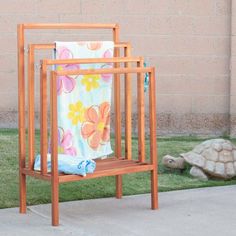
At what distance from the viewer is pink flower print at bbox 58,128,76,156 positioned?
19.8ft

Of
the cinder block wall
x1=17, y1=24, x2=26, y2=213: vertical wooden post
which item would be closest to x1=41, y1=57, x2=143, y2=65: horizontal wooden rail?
x1=17, y1=24, x2=26, y2=213: vertical wooden post

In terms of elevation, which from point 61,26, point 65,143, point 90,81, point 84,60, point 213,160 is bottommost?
point 213,160

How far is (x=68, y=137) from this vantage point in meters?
6.06

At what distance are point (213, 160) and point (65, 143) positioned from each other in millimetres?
1953

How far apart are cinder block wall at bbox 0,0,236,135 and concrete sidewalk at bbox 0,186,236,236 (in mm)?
3021

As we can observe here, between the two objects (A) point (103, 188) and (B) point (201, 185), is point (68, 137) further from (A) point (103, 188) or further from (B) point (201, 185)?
(B) point (201, 185)

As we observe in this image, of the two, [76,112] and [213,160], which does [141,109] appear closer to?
[76,112]

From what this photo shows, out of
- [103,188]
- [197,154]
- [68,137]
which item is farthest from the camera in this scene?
[197,154]

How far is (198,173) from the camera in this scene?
757 cm

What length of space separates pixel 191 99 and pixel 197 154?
2255mm

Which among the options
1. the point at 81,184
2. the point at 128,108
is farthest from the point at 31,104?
the point at 81,184

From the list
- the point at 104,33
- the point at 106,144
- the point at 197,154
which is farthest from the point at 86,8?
the point at 106,144

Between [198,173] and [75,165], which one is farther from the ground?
[75,165]

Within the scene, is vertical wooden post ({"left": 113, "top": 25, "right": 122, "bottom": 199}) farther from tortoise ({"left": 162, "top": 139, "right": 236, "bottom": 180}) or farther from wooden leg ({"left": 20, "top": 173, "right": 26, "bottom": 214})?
tortoise ({"left": 162, "top": 139, "right": 236, "bottom": 180})
